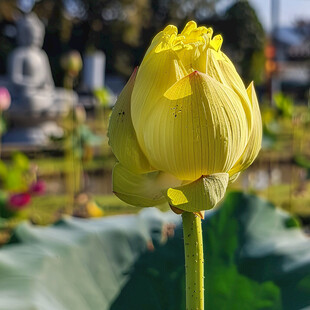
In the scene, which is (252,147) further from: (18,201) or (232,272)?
(18,201)

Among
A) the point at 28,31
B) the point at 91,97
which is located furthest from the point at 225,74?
the point at 91,97

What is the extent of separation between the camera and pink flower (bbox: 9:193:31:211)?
152 centimetres

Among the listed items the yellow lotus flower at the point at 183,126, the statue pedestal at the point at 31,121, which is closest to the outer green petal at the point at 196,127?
the yellow lotus flower at the point at 183,126

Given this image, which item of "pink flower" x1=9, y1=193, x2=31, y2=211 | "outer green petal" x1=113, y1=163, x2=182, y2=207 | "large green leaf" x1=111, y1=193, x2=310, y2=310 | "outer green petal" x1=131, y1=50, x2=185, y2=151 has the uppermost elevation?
"outer green petal" x1=131, y1=50, x2=185, y2=151

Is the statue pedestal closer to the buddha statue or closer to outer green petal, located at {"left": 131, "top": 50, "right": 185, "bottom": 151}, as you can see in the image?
the buddha statue

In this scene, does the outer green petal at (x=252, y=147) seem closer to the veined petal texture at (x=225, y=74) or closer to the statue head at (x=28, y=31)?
the veined petal texture at (x=225, y=74)

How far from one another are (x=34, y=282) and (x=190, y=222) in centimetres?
18

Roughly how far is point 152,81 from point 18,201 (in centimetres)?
137

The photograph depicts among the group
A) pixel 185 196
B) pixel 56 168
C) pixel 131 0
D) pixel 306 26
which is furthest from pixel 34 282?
pixel 306 26

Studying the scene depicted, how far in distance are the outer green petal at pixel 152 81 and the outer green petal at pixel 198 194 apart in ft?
0.12

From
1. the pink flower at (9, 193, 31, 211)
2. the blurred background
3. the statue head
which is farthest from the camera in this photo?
the statue head

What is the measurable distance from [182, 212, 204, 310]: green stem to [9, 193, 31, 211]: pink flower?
1.33 meters

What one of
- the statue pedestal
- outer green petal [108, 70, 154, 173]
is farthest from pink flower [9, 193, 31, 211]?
the statue pedestal

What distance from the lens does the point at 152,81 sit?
0.79 ft
